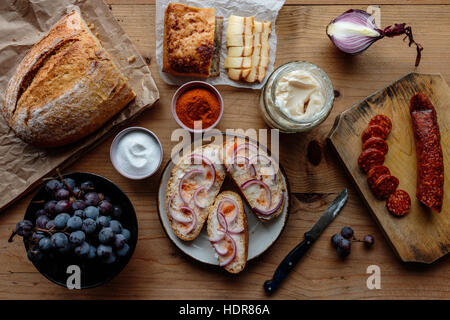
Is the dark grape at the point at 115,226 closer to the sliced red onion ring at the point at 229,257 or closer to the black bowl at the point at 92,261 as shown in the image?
the black bowl at the point at 92,261

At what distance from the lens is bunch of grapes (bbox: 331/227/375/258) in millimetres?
1923

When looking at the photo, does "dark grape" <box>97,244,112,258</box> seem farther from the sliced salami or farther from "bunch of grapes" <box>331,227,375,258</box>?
the sliced salami

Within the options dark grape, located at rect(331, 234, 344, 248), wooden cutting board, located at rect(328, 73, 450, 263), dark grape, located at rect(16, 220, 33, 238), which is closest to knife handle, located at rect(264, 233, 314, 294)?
dark grape, located at rect(331, 234, 344, 248)

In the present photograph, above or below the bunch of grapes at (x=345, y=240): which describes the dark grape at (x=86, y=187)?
above

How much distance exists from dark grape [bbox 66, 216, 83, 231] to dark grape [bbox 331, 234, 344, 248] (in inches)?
53.3

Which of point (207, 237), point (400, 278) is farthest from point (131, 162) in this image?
point (400, 278)

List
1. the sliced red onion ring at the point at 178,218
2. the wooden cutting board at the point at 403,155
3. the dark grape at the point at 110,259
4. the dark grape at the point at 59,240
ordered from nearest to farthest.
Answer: the dark grape at the point at 59,240, the dark grape at the point at 110,259, the sliced red onion ring at the point at 178,218, the wooden cutting board at the point at 403,155

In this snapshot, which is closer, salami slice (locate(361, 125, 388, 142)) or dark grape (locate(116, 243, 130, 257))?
dark grape (locate(116, 243, 130, 257))

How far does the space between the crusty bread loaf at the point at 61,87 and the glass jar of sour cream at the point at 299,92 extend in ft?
2.69

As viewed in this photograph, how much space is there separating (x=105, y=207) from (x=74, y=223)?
163 millimetres

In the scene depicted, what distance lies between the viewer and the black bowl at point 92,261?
1605mm

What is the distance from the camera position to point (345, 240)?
1.93 m

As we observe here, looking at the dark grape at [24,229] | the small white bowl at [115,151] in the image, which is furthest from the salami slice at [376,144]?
the dark grape at [24,229]

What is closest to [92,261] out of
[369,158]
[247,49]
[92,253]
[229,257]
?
[92,253]
